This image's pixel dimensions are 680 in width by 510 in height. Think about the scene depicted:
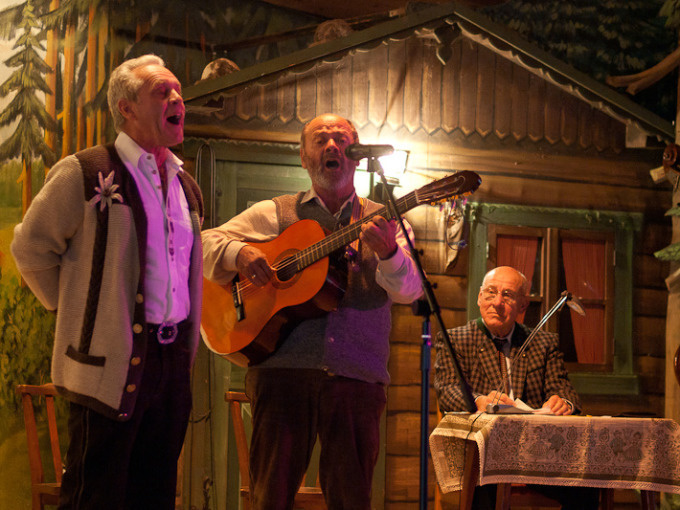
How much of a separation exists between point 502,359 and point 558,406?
0.61 m

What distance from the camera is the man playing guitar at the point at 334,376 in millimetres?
3109

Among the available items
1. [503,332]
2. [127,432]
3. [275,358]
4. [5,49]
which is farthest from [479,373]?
[5,49]

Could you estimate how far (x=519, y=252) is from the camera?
602 centimetres

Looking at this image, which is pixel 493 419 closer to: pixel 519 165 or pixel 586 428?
pixel 586 428

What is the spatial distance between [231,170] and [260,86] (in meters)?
0.65

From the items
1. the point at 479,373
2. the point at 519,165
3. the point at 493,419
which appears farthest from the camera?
the point at 519,165

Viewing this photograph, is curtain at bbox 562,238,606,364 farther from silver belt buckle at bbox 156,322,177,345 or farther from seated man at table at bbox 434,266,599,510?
silver belt buckle at bbox 156,322,177,345

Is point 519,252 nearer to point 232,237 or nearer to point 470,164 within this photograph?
point 470,164

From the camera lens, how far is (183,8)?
9.20 meters

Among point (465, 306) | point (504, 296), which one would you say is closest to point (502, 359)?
point (504, 296)

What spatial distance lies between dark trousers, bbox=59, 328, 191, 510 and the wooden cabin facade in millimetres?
2890

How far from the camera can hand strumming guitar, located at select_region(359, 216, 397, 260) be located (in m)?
3.11

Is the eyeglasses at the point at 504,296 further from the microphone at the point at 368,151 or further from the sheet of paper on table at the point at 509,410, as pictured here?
the microphone at the point at 368,151

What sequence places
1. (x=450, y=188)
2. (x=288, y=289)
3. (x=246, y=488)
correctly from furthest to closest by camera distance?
(x=246, y=488)
(x=288, y=289)
(x=450, y=188)
